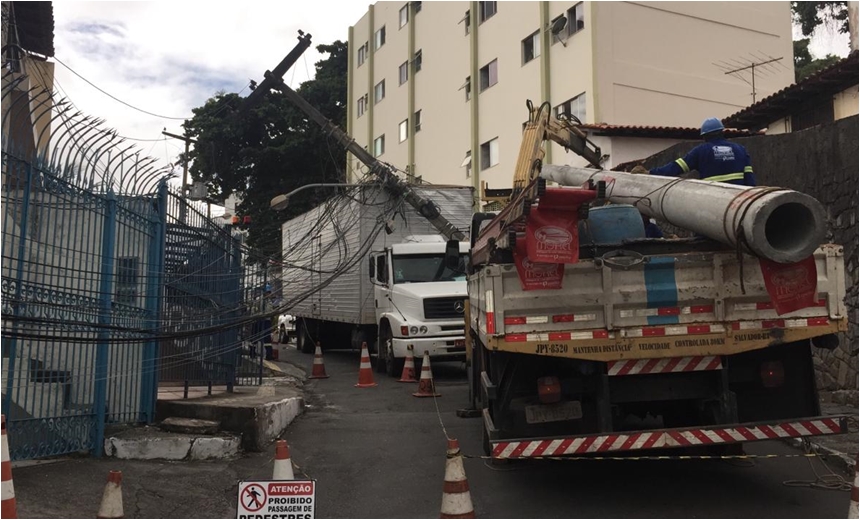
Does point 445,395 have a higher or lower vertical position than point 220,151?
lower

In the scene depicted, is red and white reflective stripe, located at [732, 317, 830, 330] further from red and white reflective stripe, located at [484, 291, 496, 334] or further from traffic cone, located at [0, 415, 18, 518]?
traffic cone, located at [0, 415, 18, 518]

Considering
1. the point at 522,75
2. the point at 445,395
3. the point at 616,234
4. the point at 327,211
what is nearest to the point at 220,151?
the point at 522,75

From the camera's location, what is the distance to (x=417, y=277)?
43.2 ft

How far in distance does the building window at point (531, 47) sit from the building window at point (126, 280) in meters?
17.0

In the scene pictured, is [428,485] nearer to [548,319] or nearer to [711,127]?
[548,319]

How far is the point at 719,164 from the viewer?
6246 millimetres

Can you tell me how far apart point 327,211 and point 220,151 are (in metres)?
21.7

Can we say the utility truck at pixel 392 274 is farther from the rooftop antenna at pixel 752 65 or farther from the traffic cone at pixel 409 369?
the rooftop antenna at pixel 752 65

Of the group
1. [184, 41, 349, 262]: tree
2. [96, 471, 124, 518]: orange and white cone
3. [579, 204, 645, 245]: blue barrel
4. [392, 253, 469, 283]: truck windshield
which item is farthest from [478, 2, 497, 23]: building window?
[96, 471, 124, 518]: orange and white cone

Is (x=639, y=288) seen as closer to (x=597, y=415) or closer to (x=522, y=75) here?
(x=597, y=415)

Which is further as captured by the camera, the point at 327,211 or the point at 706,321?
→ the point at 327,211

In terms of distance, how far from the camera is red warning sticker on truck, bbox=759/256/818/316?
496 cm

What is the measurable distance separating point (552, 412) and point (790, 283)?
1.90 m

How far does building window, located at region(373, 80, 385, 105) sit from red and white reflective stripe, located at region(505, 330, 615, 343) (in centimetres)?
2895
